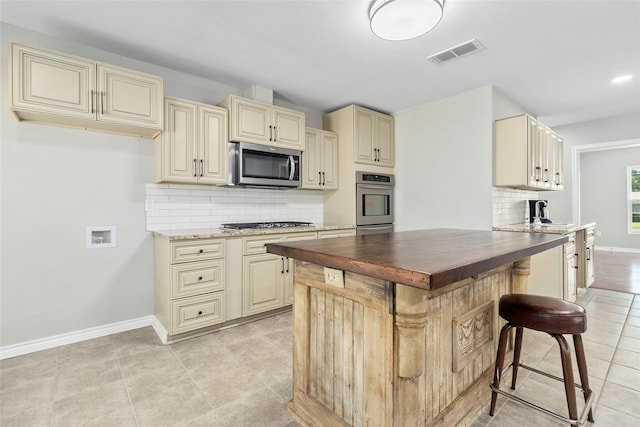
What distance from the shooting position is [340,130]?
13.7ft

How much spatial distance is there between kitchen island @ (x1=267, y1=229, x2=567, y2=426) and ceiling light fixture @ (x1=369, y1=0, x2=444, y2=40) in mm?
1459

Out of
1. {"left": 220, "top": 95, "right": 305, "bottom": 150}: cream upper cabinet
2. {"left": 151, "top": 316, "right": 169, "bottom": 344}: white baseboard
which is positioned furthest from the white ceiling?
{"left": 151, "top": 316, "right": 169, "bottom": 344}: white baseboard

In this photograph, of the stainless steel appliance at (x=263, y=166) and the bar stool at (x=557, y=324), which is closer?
the bar stool at (x=557, y=324)

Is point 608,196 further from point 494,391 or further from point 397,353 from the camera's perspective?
point 397,353

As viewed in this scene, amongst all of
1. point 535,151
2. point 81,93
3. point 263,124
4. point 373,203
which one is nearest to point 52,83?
point 81,93

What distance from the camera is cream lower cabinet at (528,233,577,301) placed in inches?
127

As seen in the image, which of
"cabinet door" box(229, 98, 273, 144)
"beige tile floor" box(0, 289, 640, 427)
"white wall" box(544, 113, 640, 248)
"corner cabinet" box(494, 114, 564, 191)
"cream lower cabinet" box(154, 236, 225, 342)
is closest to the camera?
"beige tile floor" box(0, 289, 640, 427)

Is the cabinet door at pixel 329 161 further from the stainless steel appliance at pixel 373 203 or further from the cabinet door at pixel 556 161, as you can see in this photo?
the cabinet door at pixel 556 161

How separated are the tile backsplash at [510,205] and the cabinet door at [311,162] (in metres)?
2.11

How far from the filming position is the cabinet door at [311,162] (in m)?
3.83

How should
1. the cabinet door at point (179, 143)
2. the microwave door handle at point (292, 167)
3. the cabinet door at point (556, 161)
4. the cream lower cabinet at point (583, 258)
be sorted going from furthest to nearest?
1. the cabinet door at point (556, 161)
2. the cream lower cabinet at point (583, 258)
3. the microwave door handle at point (292, 167)
4. the cabinet door at point (179, 143)

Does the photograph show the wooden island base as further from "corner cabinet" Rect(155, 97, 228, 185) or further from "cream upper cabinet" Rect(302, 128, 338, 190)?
"cream upper cabinet" Rect(302, 128, 338, 190)

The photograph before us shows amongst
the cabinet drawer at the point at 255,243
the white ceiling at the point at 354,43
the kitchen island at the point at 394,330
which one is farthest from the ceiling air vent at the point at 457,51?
the cabinet drawer at the point at 255,243

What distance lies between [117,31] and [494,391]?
3.57 metres
